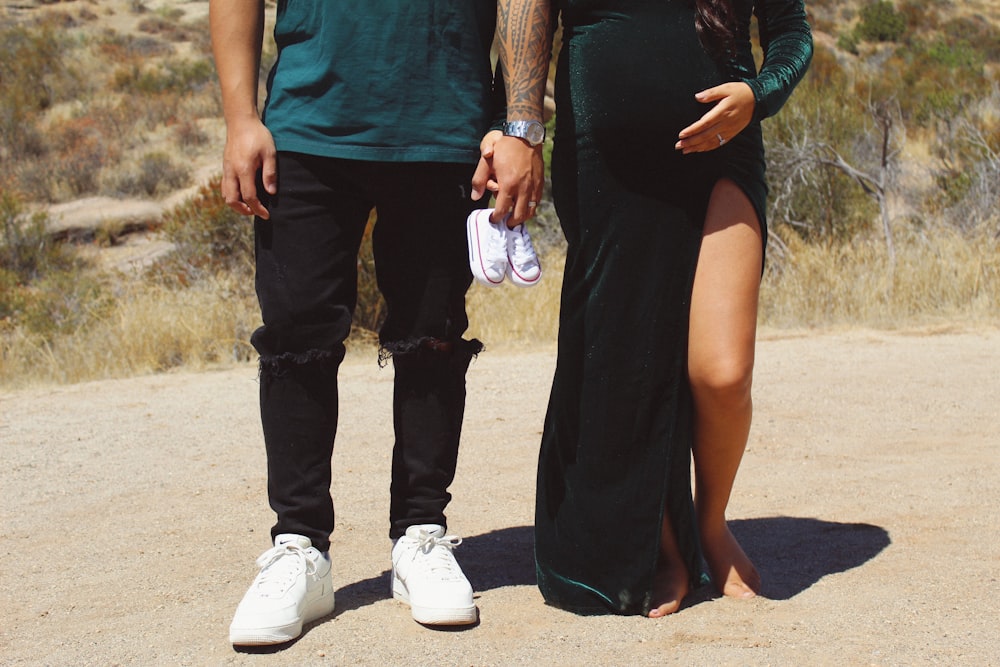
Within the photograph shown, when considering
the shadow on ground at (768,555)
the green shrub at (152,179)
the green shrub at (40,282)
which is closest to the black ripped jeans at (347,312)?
the shadow on ground at (768,555)

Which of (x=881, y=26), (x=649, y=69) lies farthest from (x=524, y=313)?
(x=881, y=26)

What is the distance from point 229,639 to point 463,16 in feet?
4.93

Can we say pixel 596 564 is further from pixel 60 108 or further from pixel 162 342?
pixel 60 108

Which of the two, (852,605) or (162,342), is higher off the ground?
(852,605)

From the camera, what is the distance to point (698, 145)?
2445 mm

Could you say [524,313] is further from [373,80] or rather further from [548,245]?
[373,80]

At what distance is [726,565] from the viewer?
276cm

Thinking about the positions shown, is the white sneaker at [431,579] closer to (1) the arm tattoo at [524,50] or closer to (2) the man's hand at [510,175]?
(2) the man's hand at [510,175]

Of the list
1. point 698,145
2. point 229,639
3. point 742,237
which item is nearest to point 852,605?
point 742,237

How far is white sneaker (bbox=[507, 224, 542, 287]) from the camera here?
2459 millimetres

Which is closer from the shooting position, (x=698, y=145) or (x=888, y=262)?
(x=698, y=145)

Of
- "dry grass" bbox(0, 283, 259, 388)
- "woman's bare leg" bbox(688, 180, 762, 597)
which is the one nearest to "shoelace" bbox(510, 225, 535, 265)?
"woman's bare leg" bbox(688, 180, 762, 597)

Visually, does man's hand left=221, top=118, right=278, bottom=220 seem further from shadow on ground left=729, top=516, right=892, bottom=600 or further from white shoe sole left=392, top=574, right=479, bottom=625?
shadow on ground left=729, top=516, right=892, bottom=600

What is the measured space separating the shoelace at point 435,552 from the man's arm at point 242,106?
2.82 feet
